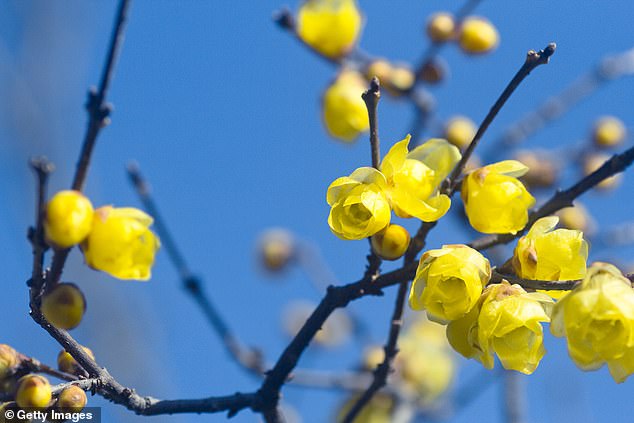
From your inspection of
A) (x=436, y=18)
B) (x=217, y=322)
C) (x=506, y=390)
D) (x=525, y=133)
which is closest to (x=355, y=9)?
(x=436, y=18)

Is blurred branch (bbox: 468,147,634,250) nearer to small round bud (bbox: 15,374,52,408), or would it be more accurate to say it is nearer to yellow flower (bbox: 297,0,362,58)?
small round bud (bbox: 15,374,52,408)

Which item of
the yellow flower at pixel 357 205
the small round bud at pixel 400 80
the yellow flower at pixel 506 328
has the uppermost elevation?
A: the small round bud at pixel 400 80

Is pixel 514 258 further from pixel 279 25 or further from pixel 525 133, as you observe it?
pixel 525 133

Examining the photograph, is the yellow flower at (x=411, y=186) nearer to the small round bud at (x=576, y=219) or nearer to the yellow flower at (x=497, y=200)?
the yellow flower at (x=497, y=200)

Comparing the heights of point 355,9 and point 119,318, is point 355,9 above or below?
above

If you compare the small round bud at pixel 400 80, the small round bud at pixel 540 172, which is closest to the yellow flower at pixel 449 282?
the small round bud at pixel 400 80
